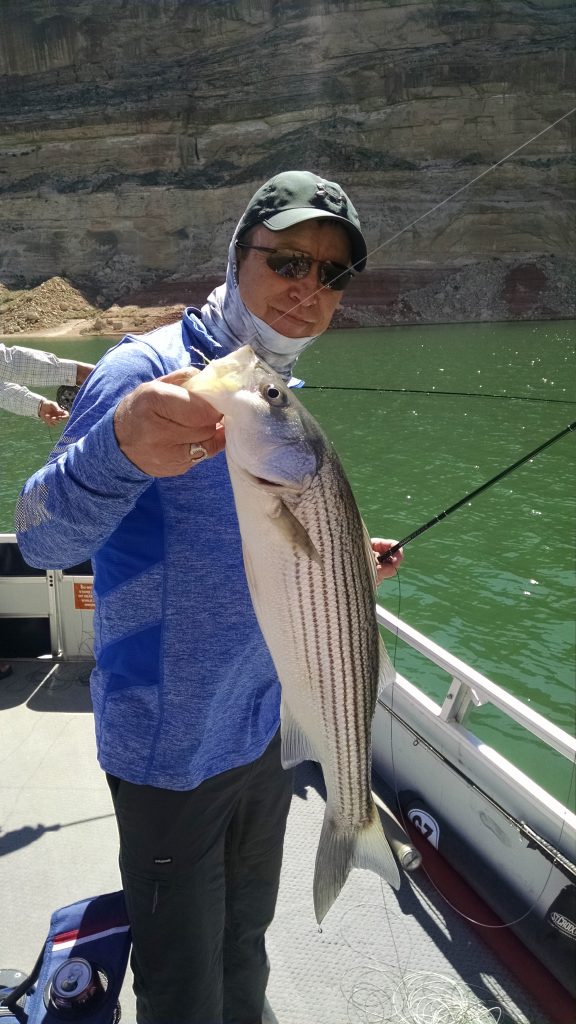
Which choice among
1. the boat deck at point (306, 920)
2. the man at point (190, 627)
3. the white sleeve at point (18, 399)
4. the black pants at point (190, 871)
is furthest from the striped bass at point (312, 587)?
the white sleeve at point (18, 399)

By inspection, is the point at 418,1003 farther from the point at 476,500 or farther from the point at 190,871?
the point at 476,500

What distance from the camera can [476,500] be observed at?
1264cm

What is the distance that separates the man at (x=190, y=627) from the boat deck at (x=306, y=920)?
1.02 m

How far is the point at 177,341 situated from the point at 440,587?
8.17 m

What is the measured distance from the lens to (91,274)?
43.4 meters

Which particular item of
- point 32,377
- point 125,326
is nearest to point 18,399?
point 32,377

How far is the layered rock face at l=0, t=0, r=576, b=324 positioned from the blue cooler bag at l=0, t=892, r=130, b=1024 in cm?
4123

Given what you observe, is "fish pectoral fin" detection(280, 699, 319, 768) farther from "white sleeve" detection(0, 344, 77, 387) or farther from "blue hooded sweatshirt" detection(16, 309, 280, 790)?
"white sleeve" detection(0, 344, 77, 387)

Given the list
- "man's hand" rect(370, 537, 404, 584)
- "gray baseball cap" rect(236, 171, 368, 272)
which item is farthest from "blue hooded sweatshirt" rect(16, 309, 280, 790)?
"man's hand" rect(370, 537, 404, 584)

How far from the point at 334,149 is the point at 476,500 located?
126 feet

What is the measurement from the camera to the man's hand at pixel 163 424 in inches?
55.9

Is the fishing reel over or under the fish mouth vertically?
under

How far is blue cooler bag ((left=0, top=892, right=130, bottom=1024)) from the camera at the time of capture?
2.28 m

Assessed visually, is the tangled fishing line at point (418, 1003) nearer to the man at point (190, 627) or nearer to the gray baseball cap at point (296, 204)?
the man at point (190, 627)
